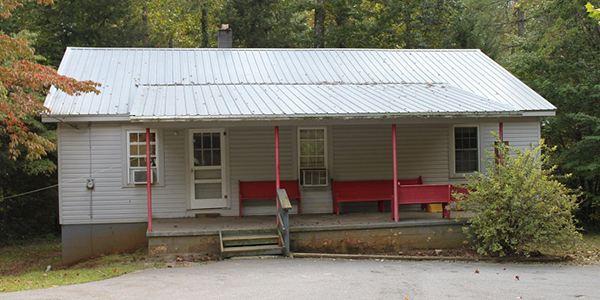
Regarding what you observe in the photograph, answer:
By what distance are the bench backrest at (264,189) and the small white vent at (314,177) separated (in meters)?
0.29

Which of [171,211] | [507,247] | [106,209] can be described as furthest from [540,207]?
[106,209]

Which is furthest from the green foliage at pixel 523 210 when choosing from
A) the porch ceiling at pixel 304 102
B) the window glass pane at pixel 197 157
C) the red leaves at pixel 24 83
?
the red leaves at pixel 24 83

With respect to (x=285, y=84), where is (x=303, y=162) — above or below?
below

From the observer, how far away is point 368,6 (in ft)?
87.6

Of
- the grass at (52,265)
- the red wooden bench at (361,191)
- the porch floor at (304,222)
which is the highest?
the red wooden bench at (361,191)

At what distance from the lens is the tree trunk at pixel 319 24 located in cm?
2556

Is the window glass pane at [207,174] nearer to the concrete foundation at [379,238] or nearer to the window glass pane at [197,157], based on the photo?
the window glass pane at [197,157]

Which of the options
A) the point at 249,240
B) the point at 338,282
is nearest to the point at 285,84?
the point at 249,240

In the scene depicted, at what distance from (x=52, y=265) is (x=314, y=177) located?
6362 millimetres

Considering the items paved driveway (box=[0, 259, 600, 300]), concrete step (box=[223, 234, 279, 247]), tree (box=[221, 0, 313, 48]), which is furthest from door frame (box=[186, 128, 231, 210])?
tree (box=[221, 0, 313, 48])

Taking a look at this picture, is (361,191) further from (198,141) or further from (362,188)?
(198,141)

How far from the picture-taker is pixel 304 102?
1192 centimetres

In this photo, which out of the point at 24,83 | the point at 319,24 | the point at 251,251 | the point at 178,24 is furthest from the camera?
the point at 178,24

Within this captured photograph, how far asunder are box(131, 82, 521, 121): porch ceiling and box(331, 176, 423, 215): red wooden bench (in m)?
2.19
